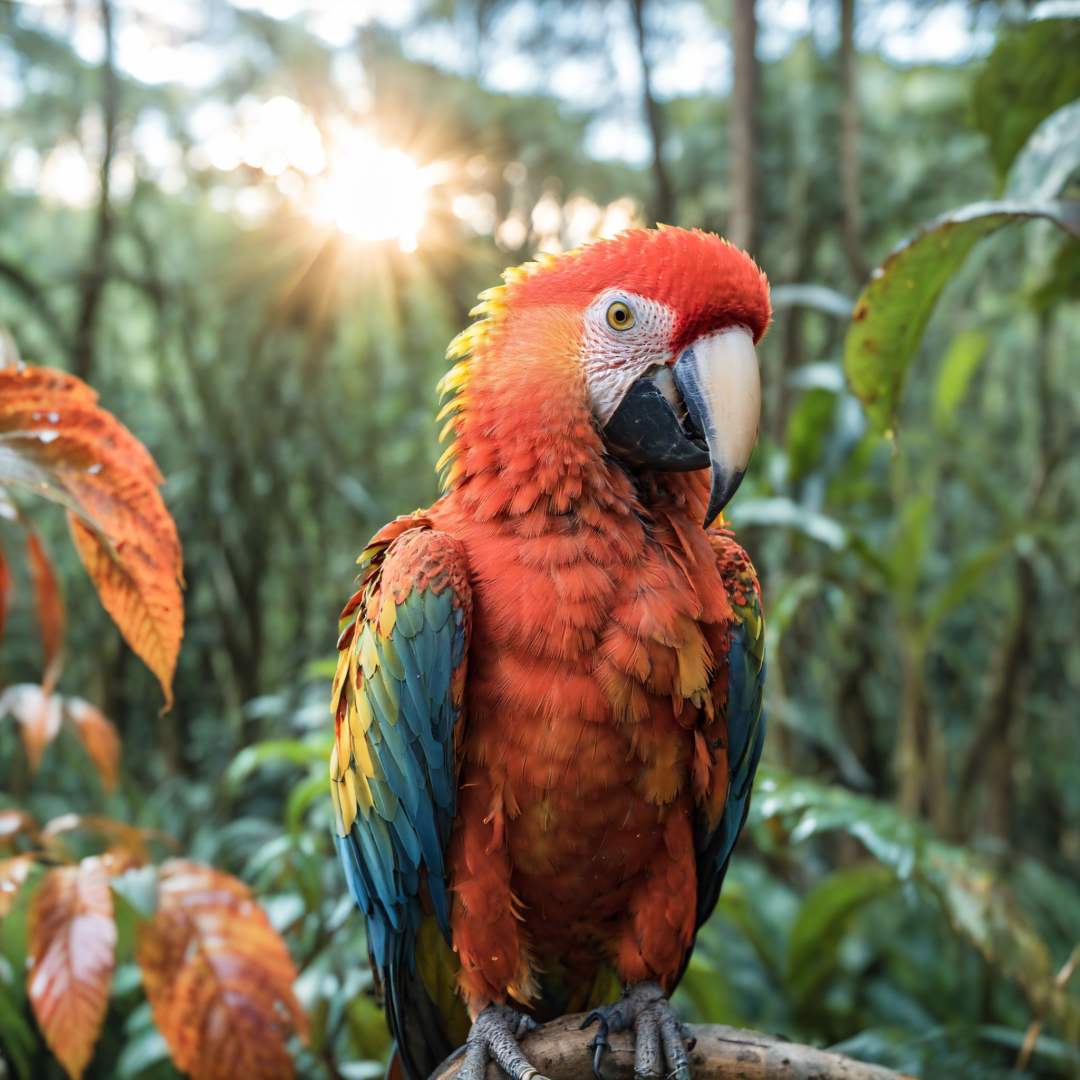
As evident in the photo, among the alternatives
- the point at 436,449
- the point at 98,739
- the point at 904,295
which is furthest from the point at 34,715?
the point at 436,449

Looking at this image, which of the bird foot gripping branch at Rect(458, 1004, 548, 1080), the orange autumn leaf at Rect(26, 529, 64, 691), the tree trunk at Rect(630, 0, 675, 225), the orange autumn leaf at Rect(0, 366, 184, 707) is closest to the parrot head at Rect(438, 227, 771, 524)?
the orange autumn leaf at Rect(0, 366, 184, 707)

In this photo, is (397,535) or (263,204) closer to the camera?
(397,535)

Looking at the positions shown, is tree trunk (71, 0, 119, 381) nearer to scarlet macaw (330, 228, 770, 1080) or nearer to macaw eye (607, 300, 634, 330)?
scarlet macaw (330, 228, 770, 1080)

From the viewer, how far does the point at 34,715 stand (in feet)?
5.05

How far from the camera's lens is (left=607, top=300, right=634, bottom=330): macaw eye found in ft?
3.66

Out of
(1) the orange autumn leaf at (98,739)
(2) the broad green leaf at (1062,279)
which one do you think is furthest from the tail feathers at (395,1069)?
(2) the broad green leaf at (1062,279)

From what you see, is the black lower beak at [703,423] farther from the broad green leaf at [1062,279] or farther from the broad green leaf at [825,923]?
the broad green leaf at [825,923]

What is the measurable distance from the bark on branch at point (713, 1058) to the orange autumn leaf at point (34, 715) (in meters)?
0.82

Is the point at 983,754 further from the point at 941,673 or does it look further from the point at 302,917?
the point at 302,917

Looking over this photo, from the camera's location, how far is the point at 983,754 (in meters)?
2.85

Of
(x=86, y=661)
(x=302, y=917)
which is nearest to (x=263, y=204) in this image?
(x=86, y=661)

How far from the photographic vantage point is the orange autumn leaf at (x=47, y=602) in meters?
1.29

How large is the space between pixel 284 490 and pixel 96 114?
1466 millimetres

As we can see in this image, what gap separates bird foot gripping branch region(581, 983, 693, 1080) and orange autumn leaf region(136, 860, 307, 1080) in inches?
16.0
